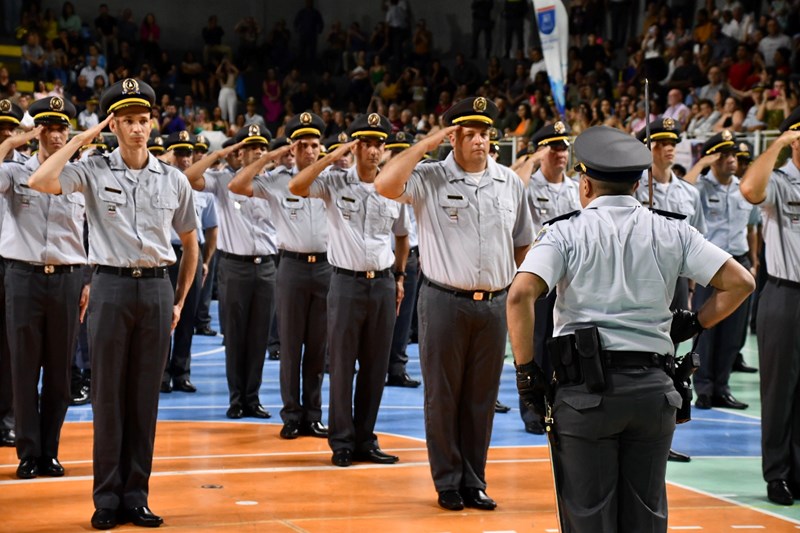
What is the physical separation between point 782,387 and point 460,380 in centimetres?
192

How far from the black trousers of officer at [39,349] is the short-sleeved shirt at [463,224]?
2314 millimetres

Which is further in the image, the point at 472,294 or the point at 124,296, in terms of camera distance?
the point at 472,294

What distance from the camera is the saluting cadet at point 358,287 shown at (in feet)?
26.0

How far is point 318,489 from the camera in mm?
7102

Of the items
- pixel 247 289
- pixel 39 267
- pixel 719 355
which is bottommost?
pixel 719 355

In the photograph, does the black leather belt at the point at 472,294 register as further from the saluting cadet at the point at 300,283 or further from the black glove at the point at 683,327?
the saluting cadet at the point at 300,283

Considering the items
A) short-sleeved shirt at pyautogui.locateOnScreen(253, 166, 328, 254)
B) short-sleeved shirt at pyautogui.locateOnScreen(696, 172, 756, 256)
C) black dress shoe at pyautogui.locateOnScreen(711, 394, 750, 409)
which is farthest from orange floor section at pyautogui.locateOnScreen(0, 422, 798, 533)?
short-sleeved shirt at pyautogui.locateOnScreen(696, 172, 756, 256)

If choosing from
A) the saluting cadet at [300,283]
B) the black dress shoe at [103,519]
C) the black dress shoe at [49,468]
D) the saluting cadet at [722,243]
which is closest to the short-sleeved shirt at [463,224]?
the saluting cadet at [300,283]

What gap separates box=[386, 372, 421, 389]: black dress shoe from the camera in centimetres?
1156

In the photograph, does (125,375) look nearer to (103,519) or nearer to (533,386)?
(103,519)

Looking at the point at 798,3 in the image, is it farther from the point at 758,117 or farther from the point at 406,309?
the point at 406,309

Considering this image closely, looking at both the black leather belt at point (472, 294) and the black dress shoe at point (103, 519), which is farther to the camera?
the black leather belt at point (472, 294)

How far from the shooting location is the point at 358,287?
8.04 meters

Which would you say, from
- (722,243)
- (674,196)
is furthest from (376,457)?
(722,243)
